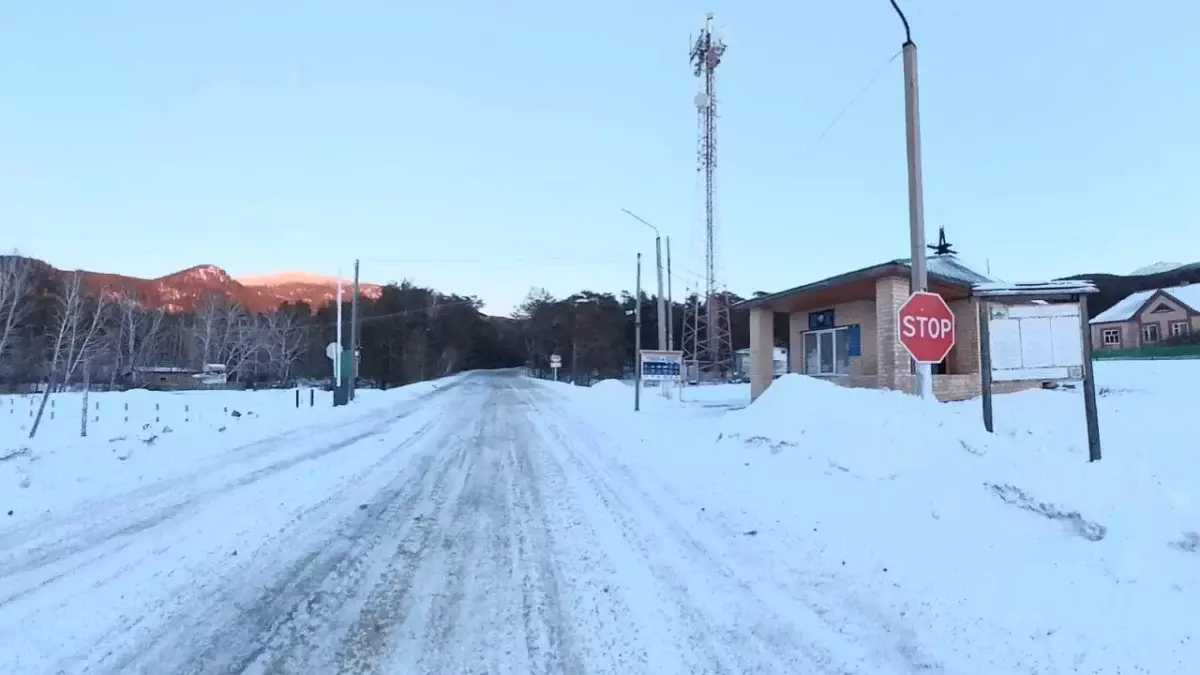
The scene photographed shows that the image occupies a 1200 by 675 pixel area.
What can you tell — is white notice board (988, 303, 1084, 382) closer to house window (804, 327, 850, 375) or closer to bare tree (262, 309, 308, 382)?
house window (804, 327, 850, 375)

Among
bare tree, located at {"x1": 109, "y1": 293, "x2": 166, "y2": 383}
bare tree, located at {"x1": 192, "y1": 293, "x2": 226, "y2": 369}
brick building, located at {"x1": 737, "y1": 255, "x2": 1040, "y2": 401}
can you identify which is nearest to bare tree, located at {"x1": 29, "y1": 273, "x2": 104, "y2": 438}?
bare tree, located at {"x1": 109, "y1": 293, "x2": 166, "y2": 383}

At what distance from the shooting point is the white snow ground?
161 inches

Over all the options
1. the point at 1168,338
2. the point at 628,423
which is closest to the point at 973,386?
the point at 628,423

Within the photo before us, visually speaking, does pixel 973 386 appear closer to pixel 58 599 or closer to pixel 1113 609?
pixel 1113 609

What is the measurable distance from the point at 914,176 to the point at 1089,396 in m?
4.13

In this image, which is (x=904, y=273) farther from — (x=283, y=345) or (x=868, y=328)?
(x=283, y=345)

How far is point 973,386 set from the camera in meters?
19.8

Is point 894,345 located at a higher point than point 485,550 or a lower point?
higher

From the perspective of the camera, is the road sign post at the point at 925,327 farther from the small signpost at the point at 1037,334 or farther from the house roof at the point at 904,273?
the house roof at the point at 904,273

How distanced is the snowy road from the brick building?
11637 millimetres

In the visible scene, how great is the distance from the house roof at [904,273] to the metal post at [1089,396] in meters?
6.66

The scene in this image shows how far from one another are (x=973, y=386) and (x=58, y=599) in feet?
68.0

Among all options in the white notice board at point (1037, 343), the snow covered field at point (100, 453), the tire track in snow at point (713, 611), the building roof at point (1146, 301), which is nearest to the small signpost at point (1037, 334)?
the white notice board at point (1037, 343)

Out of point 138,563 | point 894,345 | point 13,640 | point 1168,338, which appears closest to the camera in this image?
point 13,640
